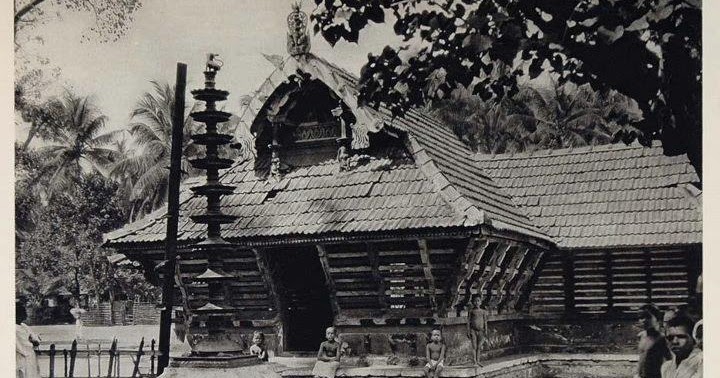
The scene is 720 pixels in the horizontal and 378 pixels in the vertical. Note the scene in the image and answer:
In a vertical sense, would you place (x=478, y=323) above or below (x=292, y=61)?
below

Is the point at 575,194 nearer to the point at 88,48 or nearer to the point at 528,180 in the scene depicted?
the point at 528,180

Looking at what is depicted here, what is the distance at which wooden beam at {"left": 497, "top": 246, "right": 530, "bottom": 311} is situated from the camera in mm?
9875

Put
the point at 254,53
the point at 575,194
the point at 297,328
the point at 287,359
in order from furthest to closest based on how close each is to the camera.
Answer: the point at 297,328 < the point at 575,194 < the point at 287,359 < the point at 254,53

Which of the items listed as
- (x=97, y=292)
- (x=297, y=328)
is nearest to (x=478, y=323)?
(x=297, y=328)

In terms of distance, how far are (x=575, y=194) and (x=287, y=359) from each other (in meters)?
3.85

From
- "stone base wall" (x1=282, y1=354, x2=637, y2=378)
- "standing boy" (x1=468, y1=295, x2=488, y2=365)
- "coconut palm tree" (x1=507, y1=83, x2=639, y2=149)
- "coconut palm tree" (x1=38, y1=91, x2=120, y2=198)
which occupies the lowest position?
"stone base wall" (x1=282, y1=354, x2=637, y2=378)

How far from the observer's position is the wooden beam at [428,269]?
878 centimetres

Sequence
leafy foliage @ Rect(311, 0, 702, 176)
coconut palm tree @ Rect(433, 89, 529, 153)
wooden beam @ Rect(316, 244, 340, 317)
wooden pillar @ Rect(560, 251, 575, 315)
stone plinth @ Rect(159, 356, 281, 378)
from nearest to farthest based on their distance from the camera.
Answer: leafy foliage @ Rect(311, 0, 702, 176)
stone plinth @ Rect(159, 356, 281, 378)
wooden beam @ Rect(316, 244, 340, 317)
wooden pillar @ Rect(560, 251, 575, 315)
coconut palm tree @ Rect(433, 89, 529, 153)

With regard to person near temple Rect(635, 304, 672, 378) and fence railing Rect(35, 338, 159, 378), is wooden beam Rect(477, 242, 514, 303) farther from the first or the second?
fence railing Rect(35, 338, 159, 378)

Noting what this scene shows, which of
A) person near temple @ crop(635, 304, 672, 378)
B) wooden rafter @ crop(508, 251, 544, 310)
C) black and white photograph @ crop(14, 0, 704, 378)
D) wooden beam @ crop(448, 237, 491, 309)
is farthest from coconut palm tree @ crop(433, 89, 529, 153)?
person near temple @ crop(635, 304, 672, 378)

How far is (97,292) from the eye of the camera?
10.1m

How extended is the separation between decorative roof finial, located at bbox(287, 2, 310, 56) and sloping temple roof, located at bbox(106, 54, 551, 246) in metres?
0.34

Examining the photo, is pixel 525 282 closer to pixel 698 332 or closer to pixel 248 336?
pixel 248 336

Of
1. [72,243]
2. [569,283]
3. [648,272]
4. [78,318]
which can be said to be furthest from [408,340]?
[72,243]
